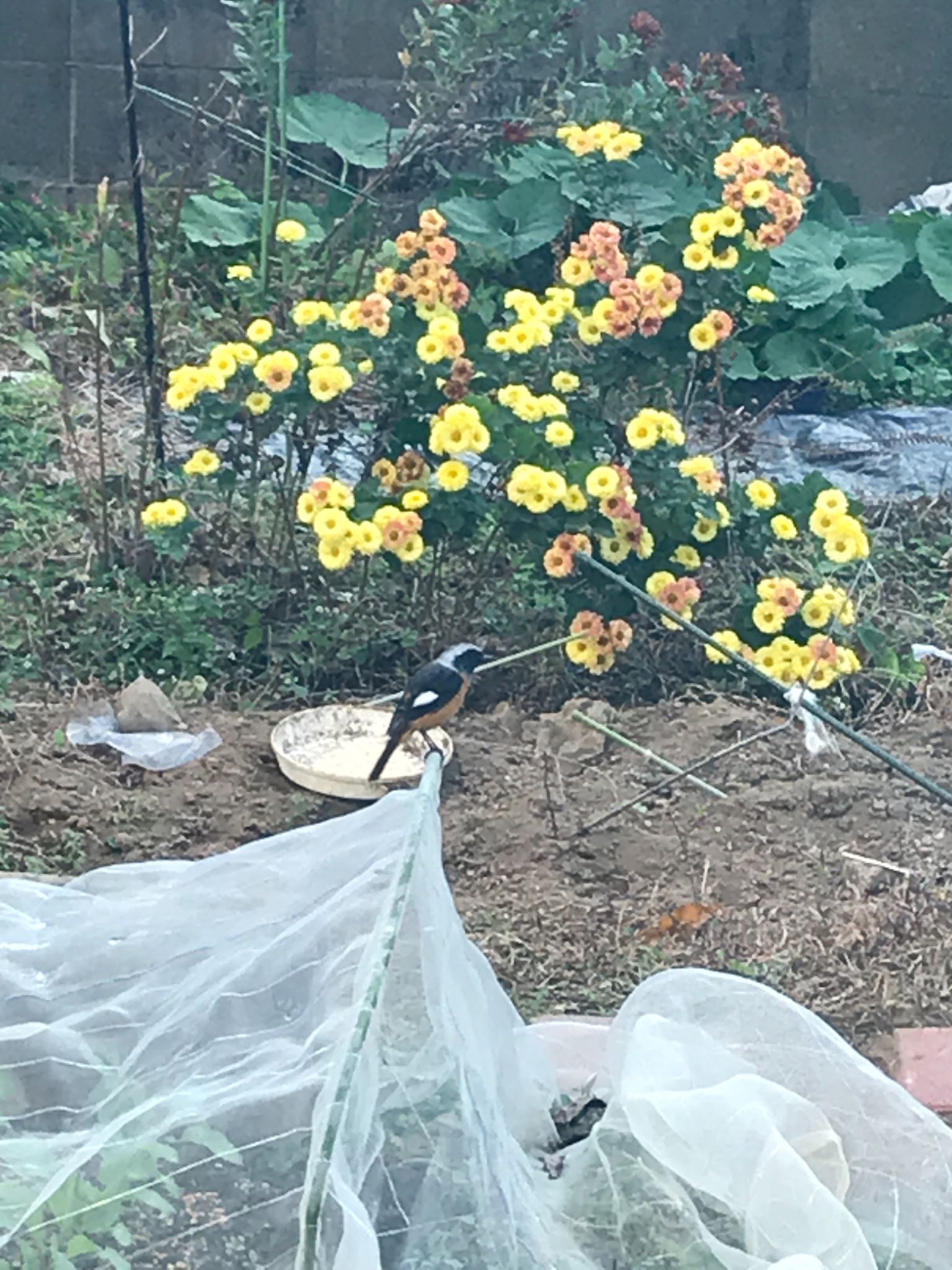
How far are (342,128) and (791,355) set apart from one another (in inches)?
91.8

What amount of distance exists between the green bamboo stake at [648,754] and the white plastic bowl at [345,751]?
A: 32 centimetres

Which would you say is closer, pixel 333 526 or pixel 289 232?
pixel 333 526

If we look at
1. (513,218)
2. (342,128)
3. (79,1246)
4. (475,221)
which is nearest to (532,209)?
(513,218)

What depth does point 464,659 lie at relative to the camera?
3520 millimetres

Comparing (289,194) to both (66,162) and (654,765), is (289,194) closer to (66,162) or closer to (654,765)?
(66,162)

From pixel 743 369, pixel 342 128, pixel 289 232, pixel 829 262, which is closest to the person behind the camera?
pixel 289 232

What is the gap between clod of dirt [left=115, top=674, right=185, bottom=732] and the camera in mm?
3855

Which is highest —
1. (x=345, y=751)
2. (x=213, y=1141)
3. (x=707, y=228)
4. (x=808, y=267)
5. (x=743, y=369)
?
(x=707, y=228)

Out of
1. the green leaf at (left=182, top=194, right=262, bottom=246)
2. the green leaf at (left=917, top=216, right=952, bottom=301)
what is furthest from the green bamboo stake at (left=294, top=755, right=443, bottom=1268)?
the green leaf at (left=917, top=216, right=952, bottom=301)

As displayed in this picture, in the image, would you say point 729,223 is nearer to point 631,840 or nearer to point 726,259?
point 726,259

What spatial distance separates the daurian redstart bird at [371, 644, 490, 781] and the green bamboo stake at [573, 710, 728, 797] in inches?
11.0

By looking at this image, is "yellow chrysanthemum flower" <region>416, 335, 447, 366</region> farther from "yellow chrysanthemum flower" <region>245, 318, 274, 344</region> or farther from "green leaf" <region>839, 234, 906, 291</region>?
"green leaf" <region>839, 234, 906, 291</region>

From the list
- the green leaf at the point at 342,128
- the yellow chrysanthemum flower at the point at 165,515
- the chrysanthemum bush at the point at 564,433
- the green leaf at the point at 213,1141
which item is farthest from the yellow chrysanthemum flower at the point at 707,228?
the green leaf at the point at 342,128

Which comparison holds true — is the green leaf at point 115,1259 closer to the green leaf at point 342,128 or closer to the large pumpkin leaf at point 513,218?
the large pumpkin leaf at point 513,218
